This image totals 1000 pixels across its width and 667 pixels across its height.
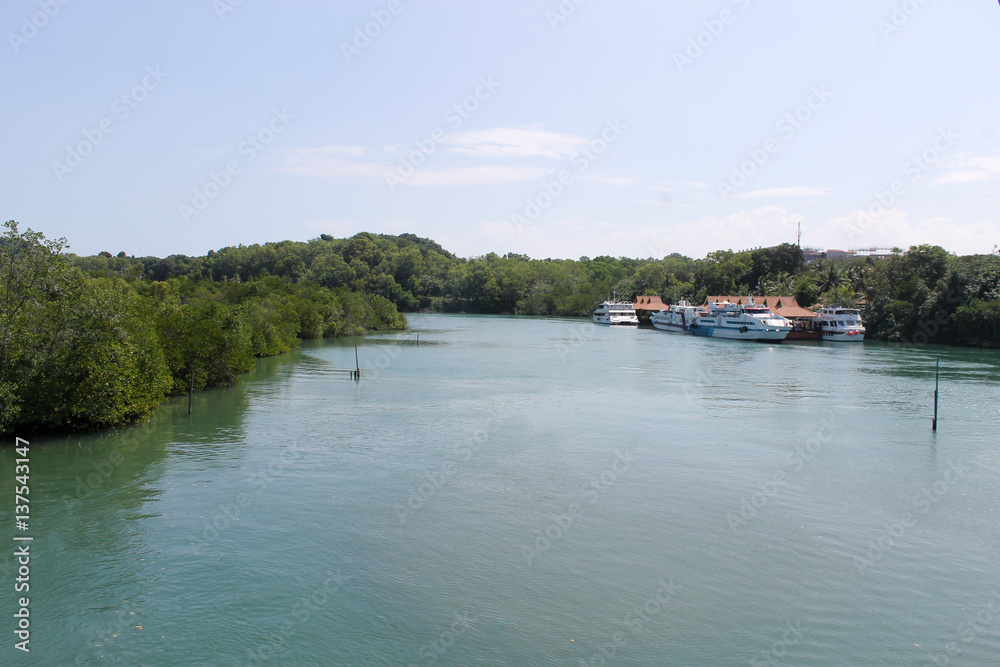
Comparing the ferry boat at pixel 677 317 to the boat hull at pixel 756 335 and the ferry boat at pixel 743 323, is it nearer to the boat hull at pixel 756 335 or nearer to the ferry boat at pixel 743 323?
the ferry boat at pixel 743 323

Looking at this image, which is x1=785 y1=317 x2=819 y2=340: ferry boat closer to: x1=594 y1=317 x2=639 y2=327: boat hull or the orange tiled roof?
the orange tiled roof

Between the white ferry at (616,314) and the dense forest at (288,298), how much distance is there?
1287 centimetres

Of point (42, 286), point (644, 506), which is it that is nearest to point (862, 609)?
point (644, 506)

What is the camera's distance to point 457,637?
11102 millimetres

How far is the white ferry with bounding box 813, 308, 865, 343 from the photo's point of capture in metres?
73.9

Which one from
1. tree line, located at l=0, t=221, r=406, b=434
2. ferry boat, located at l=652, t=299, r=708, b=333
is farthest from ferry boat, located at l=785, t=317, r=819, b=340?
tree line, located at l=0, t=221, r=406, b=434

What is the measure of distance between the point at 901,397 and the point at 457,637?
3246 cm

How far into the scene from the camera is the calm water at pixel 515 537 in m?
11.0

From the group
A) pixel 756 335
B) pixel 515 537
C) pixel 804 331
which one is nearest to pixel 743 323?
pixel 756 335

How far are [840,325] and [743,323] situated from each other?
32.3ft

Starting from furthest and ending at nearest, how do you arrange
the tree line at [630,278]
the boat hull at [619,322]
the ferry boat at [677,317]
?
the boat hull at [619,322] < the ferry boat at [677,317] < the tree line at [630,278]

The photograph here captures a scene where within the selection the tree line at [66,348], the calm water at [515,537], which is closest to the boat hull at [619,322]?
the calm water at [515,537]

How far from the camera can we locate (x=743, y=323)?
78625mm

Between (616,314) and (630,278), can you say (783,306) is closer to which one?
(616,314)
